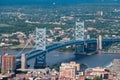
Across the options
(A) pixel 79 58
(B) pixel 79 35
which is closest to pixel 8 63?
(A) pixel 79 58

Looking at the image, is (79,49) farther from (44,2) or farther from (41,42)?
(44,2)

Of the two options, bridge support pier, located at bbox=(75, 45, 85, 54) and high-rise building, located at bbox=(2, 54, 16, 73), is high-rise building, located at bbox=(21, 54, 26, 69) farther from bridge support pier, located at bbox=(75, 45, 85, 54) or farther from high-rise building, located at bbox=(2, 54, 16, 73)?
bridge support pier, located at bbox=(75, 45, 85, 54)

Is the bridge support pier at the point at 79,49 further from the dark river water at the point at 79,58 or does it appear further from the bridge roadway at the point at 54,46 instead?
the dark river water at the point at 79,58

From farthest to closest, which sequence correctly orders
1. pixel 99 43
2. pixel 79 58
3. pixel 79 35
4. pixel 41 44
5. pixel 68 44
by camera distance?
pixel 79 35
pixel 99 43
pixel 68 44
pixel 79 58
pixel 41 44

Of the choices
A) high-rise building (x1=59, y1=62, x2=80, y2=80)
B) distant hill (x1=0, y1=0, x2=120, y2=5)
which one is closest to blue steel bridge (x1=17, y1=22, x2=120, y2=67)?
high-rise building (x1=59, y1=62, x2=80, y2=80)

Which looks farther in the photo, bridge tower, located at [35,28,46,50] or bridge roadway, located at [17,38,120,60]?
bridge tower, located at [35,28,46,50]

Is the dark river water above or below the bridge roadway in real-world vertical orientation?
below

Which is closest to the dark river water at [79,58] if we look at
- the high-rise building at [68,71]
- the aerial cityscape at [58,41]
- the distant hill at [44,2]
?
the aerial cityscape at [58,41]
